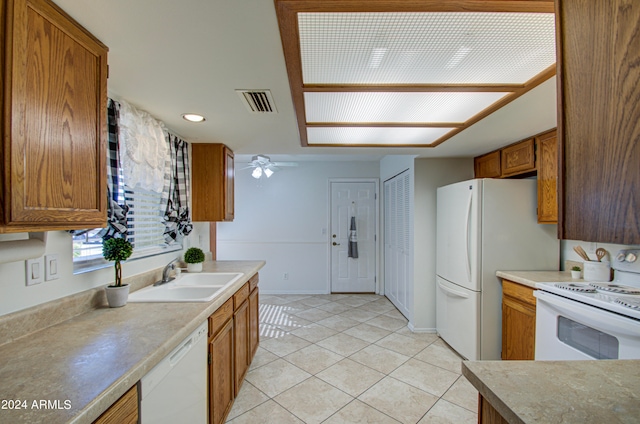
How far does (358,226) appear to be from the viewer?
4.97m

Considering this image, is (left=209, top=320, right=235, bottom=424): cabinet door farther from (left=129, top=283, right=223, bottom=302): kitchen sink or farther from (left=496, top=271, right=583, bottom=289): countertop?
(left=496, top=271, right=583, bottom=289): countertop

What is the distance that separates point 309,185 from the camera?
16.3 feet

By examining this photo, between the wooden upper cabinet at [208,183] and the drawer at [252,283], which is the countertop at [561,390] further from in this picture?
the wooden upper cabinet at [208,183]

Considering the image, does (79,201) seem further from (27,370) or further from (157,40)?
(157,40)

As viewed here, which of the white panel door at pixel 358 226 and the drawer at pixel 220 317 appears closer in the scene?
the drawer at pixel 220 317

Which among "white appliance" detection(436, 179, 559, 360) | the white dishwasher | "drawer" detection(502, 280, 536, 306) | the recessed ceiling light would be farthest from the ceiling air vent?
"drawer" detection(502, 280, 536, 306)

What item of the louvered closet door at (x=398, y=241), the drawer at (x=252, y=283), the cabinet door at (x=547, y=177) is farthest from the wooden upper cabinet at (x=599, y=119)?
the louvered closet door at (x=398, y=241)

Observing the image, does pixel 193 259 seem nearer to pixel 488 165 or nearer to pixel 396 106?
pixel 396 106

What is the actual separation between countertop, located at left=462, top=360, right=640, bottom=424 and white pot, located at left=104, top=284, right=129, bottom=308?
1.68 meters

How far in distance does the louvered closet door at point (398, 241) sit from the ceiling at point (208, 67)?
4.60 ft

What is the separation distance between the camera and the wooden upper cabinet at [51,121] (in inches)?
32.4

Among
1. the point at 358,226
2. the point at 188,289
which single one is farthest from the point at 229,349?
the point at 358,226

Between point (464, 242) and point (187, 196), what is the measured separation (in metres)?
2.61

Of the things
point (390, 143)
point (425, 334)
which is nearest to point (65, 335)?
point (390, 143)
